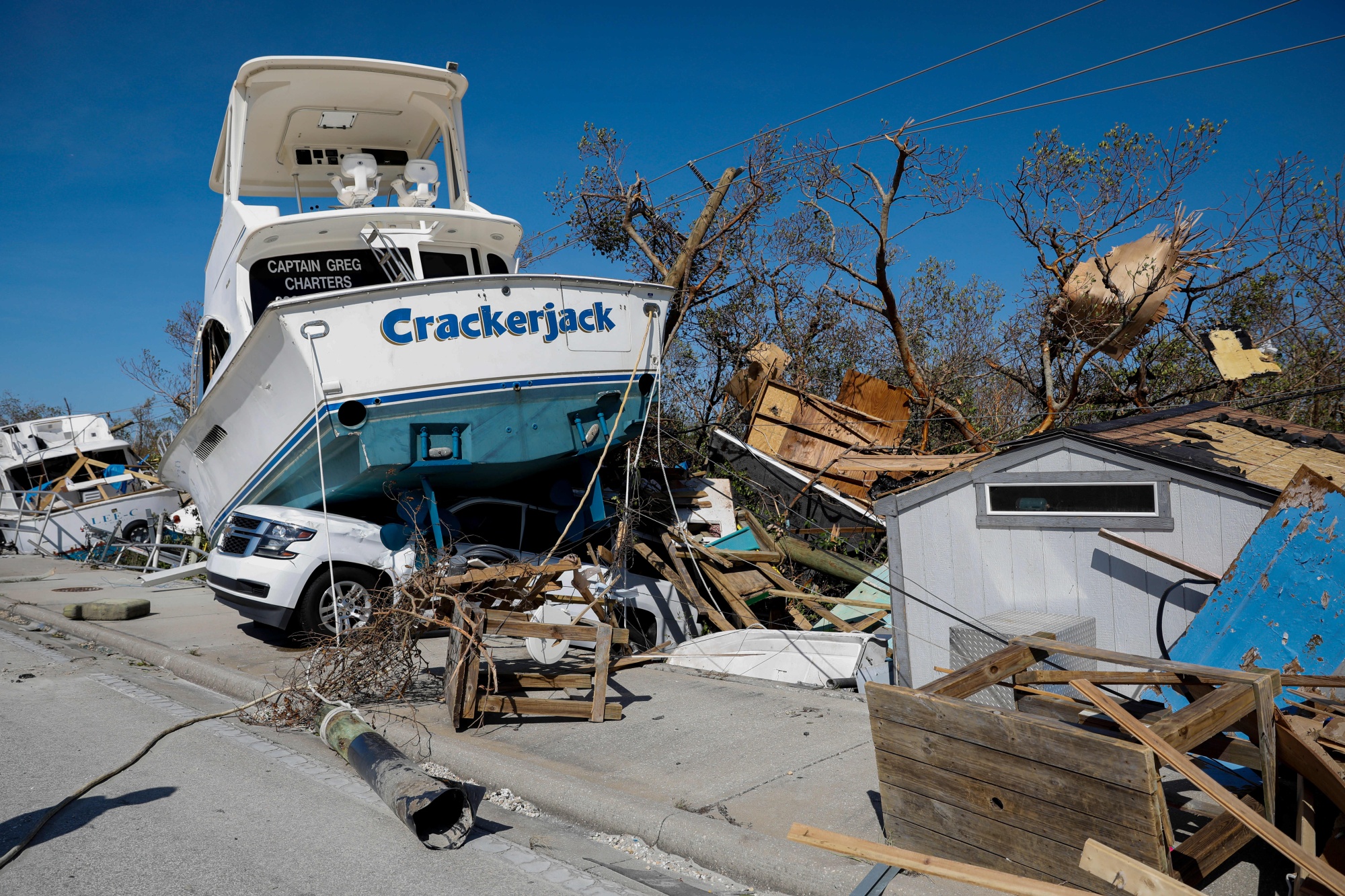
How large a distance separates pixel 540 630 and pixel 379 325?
369 cm

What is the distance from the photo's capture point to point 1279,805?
3459 millimetres

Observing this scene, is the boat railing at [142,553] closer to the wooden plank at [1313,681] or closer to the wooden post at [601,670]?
the wooden post at [601,670]

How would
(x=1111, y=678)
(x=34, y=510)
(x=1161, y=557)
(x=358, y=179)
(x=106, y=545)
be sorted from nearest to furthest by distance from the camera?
1. (x=1111, y=678)
2. (x=1161, y=557)
3. (x=358, y=179)
4. (x=106, y=545)
5. (x=34, y=510)

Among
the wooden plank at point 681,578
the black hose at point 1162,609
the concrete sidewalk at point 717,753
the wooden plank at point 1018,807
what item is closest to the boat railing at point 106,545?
the concrete sidewalk at point 717,753

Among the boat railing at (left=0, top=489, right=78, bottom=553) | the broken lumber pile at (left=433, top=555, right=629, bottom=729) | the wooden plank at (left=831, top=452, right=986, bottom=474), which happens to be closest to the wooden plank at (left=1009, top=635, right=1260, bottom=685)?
the broken lumber pile at (left=433, top=555, right=629, bottom=729)

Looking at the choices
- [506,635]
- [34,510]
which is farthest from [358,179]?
[34,510]

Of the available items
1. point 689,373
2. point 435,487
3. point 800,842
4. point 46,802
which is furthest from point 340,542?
point 689,373

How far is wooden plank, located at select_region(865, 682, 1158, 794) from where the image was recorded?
282 centimetres

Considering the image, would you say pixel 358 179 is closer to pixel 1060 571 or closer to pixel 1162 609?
pixel 1060 571

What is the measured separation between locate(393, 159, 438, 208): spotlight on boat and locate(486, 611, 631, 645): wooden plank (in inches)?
251

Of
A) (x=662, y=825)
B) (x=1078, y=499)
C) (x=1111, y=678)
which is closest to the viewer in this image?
(x=1111, y=678)

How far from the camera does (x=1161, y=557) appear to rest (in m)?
5.06

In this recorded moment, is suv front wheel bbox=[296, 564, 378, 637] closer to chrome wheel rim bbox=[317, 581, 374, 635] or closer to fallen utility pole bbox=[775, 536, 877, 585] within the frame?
chrome wheel rim bbox=[317, 581, 374, 635]

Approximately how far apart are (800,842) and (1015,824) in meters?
0.93
